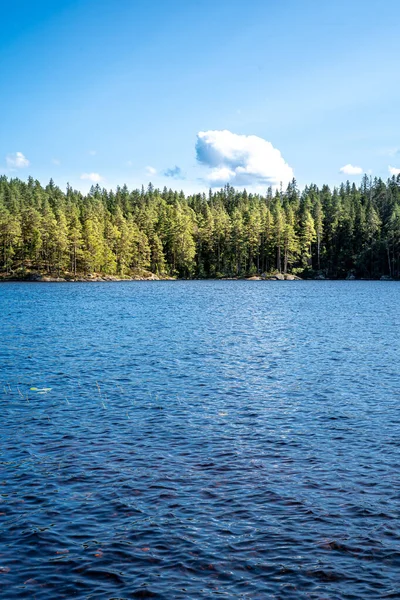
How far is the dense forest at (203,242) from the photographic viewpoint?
146 metres

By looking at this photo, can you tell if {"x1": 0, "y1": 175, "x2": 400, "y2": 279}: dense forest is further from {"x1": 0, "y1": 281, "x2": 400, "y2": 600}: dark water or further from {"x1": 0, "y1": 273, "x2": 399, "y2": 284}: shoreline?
{"x1": 0, "y1": 281, "x2": 400, "y2": 600}: dark water

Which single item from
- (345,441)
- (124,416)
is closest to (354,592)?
(345,441)

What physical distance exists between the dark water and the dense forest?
12155cm

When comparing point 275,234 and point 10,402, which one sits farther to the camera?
point 275,234

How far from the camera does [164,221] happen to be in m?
173

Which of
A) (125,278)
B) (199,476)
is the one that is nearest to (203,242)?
(125,278)

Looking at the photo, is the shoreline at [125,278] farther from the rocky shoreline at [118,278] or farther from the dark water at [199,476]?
the dark water at [199,476]

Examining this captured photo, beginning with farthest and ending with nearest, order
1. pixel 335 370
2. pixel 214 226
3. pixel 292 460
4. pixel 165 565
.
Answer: pixel 214 226
pixel 335 370
pixel 292 460
pixel 165 565

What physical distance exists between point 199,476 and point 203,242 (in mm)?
160652

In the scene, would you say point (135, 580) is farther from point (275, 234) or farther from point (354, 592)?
point (275, 234)

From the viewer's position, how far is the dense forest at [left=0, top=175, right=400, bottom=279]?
146125mm

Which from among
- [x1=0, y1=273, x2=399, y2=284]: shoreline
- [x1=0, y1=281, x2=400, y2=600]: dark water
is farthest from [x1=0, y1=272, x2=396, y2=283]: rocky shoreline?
[x1=0, y1=281, x2=400, y2=600]: dark water

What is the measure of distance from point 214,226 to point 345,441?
155272mm

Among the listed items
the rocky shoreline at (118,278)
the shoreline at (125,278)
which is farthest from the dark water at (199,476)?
the rocky shoreline at (118,278)
